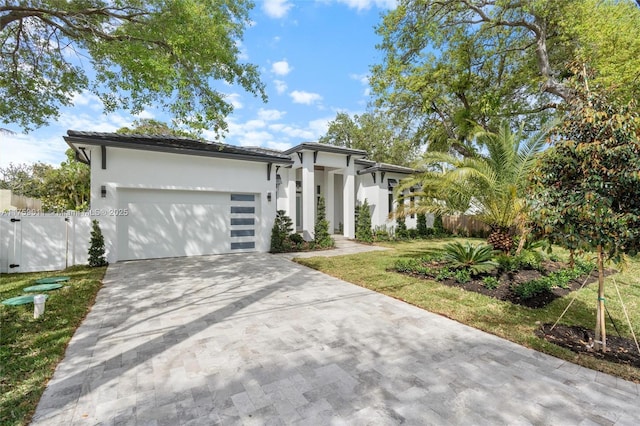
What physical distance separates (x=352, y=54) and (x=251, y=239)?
29.6 ft

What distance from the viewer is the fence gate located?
289 inches

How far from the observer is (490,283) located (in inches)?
235

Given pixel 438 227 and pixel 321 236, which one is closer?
pixel 321 236

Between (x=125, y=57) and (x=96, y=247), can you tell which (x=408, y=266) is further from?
(x=96, y=247)

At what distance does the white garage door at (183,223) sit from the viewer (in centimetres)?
914

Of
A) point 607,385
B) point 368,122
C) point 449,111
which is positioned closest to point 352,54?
point 449,111

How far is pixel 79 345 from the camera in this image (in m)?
3.56

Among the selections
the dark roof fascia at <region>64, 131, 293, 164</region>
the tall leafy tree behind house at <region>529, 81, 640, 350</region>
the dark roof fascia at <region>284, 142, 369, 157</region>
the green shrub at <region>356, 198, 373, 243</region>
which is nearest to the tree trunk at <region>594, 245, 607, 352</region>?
the tall leafy tree behind house at <region>529, 81, 640, 350</region>

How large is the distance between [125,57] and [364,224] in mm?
11417

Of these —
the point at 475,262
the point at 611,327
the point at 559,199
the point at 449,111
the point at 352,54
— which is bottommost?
the point at 611,327

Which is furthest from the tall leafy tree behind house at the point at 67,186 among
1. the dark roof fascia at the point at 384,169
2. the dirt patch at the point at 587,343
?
the dirt patch at the point at 587,343

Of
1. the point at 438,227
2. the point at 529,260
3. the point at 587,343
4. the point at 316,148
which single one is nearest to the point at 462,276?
the point at 529,260

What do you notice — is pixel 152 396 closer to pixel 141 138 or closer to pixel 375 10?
pixel 141 138

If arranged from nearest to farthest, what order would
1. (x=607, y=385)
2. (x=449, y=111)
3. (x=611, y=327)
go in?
(x=607, y=385)
(x=611, y=327)
(x=449, y=111)
